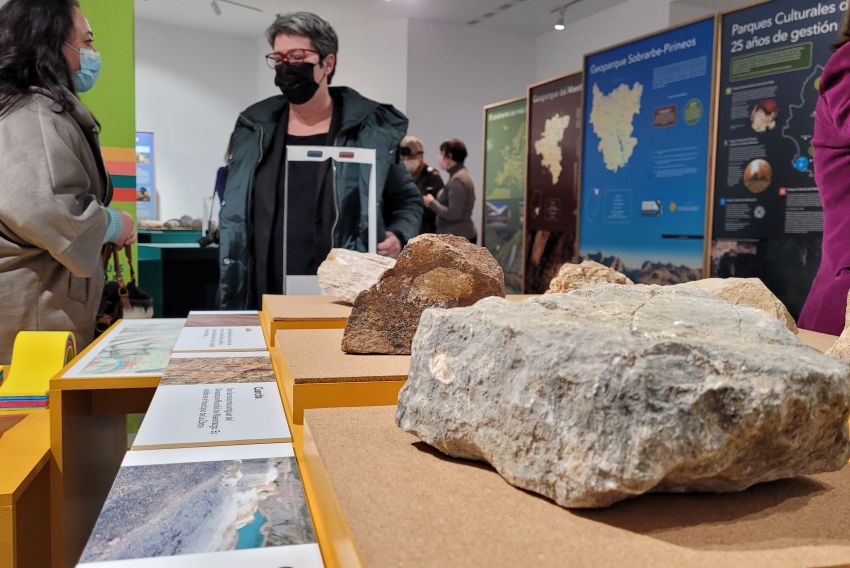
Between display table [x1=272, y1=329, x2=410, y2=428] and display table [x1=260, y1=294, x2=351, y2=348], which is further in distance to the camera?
display table [x1=260, y1=294, x2=351, y2=348]

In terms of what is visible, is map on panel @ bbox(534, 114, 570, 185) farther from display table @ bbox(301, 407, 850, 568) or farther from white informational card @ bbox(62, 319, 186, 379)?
display table @ bbox(301, 407, 850, 568)

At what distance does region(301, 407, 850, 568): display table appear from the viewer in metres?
0.75

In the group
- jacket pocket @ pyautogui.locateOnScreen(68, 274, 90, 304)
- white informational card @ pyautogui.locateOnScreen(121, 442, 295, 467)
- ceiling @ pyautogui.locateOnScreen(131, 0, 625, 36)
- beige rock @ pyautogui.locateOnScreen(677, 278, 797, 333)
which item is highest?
ceiling @ pyautogui.locateOnScreen(131, 0, 625, 36)

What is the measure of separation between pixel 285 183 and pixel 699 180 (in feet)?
7.24

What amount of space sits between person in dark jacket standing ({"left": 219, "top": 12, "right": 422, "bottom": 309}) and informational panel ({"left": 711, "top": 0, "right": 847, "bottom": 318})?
175cm

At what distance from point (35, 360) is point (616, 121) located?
11.6ft

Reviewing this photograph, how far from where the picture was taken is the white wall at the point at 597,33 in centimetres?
689

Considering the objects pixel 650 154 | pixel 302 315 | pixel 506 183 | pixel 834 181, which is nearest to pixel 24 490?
pixel 302 315

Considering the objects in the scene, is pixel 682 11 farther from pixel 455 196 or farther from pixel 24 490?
pixel 24 490

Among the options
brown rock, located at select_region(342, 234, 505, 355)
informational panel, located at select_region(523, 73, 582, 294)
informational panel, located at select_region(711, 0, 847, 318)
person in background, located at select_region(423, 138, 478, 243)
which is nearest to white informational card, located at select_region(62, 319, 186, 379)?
brown rock, located at select_region(342, 234, 505, 355)

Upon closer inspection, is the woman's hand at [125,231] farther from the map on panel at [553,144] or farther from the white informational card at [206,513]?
the map on panel at [553,144]

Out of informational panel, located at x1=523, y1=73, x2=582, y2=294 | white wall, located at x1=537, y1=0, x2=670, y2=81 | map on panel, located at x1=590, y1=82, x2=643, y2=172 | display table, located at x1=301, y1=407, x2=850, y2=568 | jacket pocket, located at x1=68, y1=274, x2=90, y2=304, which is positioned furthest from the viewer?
white wall, located at x1=537, y1=0, x2=670, y2=81

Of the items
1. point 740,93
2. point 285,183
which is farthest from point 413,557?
point 740,93

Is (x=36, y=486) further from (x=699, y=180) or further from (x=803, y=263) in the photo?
(x=699, y=180)
